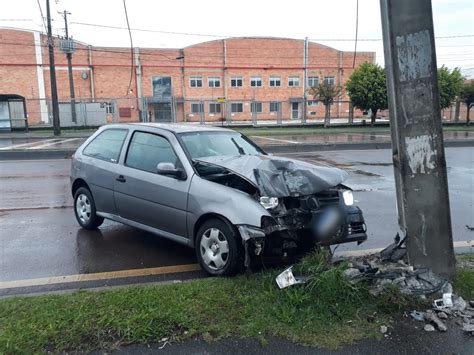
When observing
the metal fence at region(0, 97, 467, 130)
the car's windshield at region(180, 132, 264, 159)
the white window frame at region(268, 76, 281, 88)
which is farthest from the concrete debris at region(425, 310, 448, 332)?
the white window frame at region(268, 76, 281, 88)

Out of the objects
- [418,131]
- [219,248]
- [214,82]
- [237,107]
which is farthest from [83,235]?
[214,82]

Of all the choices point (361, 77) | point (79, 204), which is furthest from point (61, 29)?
point (79, 204)

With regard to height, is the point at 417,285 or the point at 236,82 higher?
the point at 236,82

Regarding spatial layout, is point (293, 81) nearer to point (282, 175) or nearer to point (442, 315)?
point (282, 175)

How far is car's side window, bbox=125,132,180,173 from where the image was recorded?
499 centimetres

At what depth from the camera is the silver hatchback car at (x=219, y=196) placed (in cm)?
405

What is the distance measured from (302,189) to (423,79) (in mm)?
1443

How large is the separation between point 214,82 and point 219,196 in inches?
2046

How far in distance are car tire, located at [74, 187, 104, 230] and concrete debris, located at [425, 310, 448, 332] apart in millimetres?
4382

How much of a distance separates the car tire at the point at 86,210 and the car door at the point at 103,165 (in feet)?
0.53

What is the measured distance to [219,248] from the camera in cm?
417

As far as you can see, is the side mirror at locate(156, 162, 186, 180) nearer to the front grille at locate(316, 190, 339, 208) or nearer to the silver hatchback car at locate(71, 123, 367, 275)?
the silver hatchback car at locate(71, 123, 367, 275)

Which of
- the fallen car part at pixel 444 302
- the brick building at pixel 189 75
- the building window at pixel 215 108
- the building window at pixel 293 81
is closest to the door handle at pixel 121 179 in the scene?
the fallen car part at pixel 444 302

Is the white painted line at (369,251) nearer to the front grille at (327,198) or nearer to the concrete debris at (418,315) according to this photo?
the front grille at (327,198)
